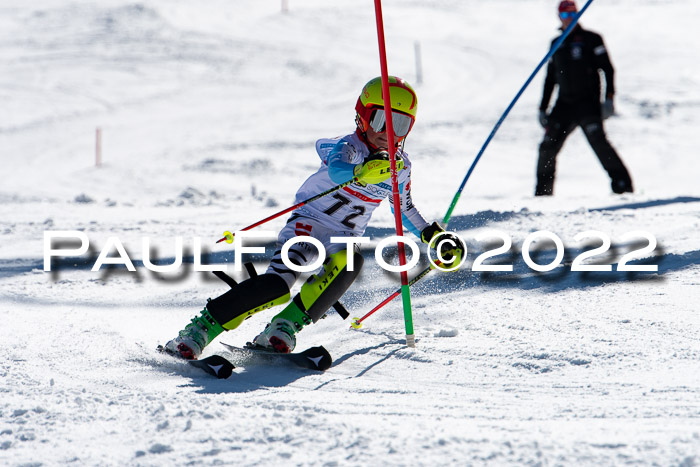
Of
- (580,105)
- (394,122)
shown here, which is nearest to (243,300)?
(394,122)

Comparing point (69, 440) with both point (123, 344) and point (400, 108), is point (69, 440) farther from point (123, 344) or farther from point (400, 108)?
point (400, 108)

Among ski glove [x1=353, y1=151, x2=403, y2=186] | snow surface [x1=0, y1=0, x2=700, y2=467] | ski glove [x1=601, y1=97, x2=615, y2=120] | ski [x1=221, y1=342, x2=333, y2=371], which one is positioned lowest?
ski [x1=221, y1=342, x2=333, y2=371]

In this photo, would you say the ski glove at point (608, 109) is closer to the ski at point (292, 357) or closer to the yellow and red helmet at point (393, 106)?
the yellow and red helmet at point (393, 106)

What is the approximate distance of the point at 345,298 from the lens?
512 centimetres

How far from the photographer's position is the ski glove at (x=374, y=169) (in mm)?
3689

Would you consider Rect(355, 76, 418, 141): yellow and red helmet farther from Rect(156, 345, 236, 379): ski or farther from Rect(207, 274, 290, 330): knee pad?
Rect(156, 345, 236, 379): ski

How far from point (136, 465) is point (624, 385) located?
191 centimetres

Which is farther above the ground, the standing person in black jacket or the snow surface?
the standing person in black jacket

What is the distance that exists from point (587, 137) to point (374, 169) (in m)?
5.38

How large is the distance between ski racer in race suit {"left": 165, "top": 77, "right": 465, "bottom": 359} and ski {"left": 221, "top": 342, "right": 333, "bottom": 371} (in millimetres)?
40

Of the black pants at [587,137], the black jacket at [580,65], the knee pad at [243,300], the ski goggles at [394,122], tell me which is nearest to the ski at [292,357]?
the knee pad at [243,300]

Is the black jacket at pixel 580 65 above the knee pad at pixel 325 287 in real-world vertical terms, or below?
above

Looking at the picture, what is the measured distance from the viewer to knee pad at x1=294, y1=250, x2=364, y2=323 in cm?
384

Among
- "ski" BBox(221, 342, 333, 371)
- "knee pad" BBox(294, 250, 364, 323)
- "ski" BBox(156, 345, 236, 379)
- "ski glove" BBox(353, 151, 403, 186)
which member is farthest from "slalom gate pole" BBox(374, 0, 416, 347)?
"ski" BBox(156, 345, 236, 379)
